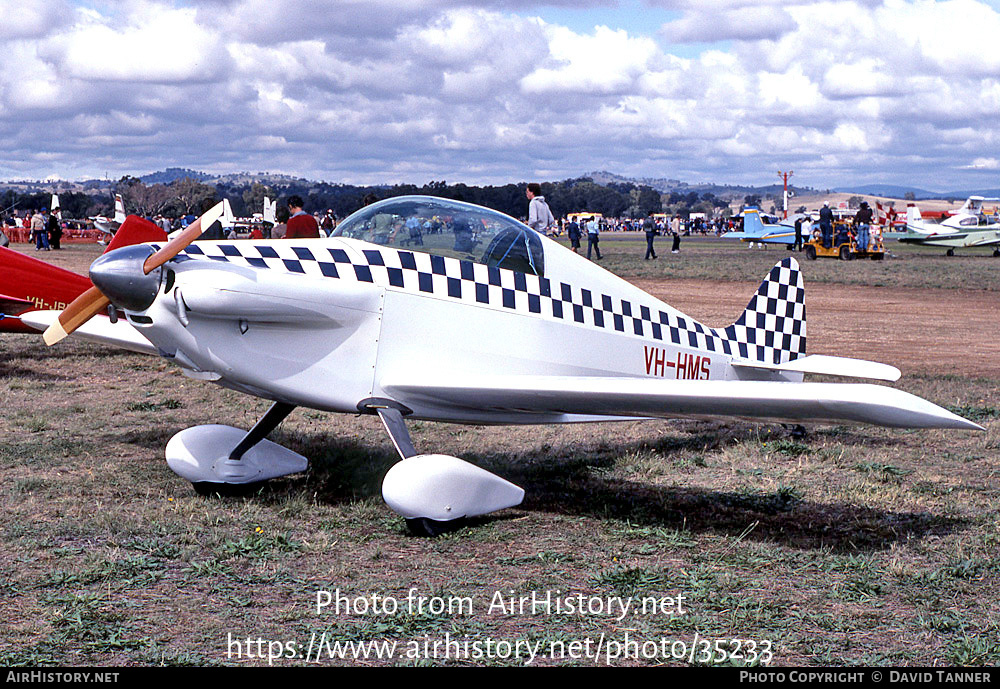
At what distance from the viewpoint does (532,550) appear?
5160mm

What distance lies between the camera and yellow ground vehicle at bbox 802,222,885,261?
3584 centimetres

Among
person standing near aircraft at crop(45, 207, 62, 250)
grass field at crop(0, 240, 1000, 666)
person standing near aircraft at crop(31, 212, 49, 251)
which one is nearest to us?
grass field at crop(0, 240, 1000, 666)

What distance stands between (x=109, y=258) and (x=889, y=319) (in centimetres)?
1495

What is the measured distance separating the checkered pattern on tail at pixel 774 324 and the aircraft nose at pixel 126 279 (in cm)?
456

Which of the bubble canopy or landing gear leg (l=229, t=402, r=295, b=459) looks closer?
the bubble canopy

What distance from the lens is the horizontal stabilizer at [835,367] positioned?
23.5ft

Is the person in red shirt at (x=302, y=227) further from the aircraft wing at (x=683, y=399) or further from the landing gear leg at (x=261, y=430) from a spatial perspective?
the aircraft wing at (x=683, y=399)

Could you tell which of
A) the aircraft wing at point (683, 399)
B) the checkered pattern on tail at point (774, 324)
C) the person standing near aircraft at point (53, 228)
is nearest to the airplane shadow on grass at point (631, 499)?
the aircraft wing at point (683, 399)

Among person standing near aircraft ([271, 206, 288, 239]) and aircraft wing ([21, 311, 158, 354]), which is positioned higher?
person standing near aircraft ([271, 206, 288, 239])

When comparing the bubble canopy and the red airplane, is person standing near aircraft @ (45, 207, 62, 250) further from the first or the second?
the bubble canopy

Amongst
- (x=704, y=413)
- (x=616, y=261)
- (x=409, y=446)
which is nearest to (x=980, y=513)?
(x=704, y=413)

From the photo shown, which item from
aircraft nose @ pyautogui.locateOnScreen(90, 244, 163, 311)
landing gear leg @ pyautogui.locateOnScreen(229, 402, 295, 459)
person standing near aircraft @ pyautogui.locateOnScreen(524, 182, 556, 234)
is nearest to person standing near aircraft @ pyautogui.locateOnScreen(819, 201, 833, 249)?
person standing near aircraft @ pyautogui.locateOnScreen(524, 182, 556, 234)

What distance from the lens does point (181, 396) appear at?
9898 mm

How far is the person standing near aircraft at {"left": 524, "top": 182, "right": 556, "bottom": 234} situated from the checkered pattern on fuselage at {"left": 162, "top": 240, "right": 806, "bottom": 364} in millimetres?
5415
